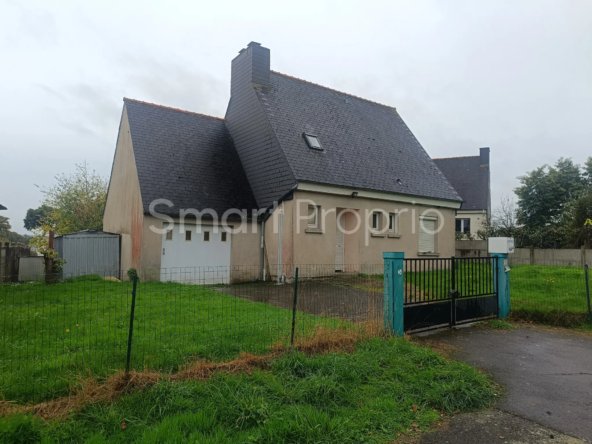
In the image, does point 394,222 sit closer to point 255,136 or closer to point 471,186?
point 255,136

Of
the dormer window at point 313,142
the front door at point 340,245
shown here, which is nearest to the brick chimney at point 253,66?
the dormer window at point 313,142

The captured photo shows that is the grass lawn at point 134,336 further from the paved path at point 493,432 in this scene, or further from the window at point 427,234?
the window at point 427,234

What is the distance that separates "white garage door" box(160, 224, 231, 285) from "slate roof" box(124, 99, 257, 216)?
859mm

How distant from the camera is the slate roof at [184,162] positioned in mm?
14539

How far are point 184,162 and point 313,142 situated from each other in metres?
5.31

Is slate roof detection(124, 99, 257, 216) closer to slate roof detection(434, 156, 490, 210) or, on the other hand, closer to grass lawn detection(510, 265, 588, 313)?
grass lawn detection(510, 265, 588, 313)

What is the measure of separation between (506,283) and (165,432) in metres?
8.30

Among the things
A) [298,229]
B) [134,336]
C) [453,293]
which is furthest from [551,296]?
[134,336]

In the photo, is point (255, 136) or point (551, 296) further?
point (255, 136)

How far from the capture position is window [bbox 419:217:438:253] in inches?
757

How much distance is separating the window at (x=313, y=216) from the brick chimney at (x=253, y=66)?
21.3 ft

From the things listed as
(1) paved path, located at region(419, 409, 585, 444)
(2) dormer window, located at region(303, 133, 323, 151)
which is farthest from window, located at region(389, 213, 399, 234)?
(1) paved path, located at region(419, 409, 585, 444)

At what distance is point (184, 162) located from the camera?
52.1ft

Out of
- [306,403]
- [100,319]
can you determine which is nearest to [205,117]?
[100,319]
